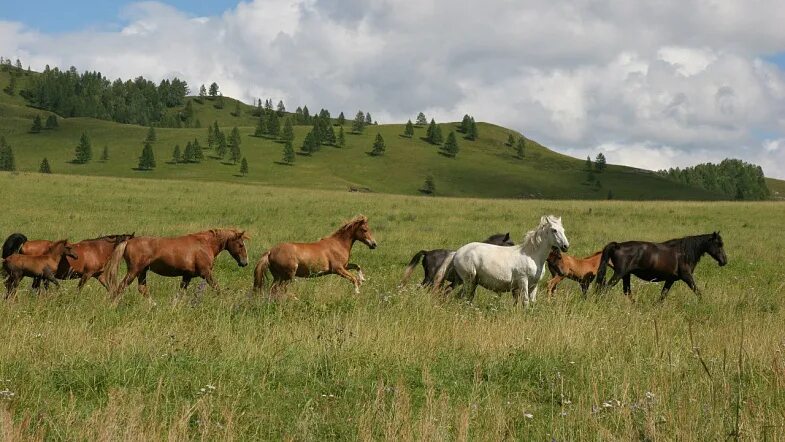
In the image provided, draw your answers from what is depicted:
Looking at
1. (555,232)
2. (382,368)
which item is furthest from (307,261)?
(382,368)

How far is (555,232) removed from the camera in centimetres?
1082

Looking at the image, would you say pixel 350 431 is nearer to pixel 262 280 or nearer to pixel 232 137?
pixel 262 280

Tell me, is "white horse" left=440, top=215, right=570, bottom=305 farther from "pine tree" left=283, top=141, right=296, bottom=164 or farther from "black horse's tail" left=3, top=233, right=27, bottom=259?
"pine tree" left=283, top=141, right=296, bottom=164

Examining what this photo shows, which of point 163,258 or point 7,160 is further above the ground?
point 163,258

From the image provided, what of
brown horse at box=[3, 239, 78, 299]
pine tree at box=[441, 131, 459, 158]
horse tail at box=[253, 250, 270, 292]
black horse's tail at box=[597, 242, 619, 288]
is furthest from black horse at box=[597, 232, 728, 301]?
pine tree at box=[441, 131, 459, 158]

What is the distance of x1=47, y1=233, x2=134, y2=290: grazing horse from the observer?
38.3 feet

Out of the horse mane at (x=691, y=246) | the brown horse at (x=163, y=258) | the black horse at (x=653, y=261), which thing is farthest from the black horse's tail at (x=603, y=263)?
the brown horse at (x=163, y=258)

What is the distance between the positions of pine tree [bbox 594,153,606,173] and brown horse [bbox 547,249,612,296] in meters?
143

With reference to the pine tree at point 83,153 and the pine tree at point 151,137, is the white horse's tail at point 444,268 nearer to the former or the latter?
the pine tree at point 83,153

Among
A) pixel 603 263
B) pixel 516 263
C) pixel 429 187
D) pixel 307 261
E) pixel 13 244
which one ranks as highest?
pixel 516 263

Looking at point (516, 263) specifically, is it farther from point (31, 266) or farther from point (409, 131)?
point (409, 131)

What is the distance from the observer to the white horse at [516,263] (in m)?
10.8

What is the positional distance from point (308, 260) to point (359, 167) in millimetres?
123634

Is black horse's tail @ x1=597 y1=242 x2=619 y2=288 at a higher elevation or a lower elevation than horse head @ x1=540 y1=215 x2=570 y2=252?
lower
